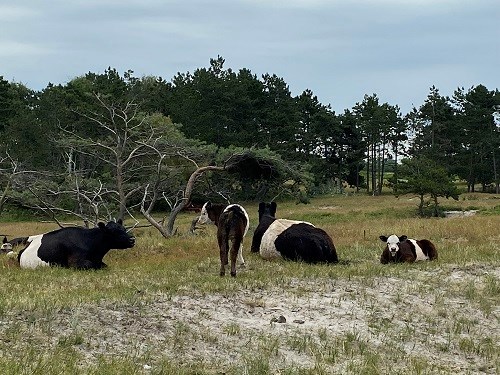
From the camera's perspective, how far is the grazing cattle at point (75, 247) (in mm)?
13039

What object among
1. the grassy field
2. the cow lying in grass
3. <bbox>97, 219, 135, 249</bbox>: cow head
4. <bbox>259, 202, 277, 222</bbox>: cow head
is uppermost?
<bbox>259, 202, 277, 222</bbox>: cow head

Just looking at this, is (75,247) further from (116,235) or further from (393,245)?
(393,245)

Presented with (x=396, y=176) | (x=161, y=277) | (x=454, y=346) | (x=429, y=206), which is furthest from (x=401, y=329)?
(x=396, y=176)

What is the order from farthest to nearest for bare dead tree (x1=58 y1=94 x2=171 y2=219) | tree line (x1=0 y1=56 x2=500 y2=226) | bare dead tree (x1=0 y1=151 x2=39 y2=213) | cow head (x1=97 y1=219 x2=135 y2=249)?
tree line (x1=0 y1=56 x2=500 y2=226) → bare dead tree (x1=58 y1=94 x2=171 y2=219) → bare dead tree (x1=0 y1=151 x2=39 y2=213) → cow head (x1=97 y1=219 x2=135 y2=249)

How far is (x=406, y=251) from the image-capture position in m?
14.1

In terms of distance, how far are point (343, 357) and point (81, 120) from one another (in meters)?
53.3

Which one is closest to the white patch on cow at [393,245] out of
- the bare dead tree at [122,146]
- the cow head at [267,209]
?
the cow head at [267,209]

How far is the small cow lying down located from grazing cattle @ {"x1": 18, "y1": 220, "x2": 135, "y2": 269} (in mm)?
5991

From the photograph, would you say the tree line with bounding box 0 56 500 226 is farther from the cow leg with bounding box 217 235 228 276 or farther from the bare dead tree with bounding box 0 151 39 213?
the cow leg with bounding box 217 235 228 276

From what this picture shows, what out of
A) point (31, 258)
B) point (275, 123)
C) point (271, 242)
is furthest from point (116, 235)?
point (275, 123)

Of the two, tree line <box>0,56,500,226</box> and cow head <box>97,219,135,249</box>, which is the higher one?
tree line <box>0,56,500,226</box>

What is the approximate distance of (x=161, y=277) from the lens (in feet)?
36.5

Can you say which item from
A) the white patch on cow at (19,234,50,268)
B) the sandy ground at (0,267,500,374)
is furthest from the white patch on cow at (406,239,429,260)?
the white patch on cow at (19,234,50,268)

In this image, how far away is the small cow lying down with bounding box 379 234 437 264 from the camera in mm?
14008
